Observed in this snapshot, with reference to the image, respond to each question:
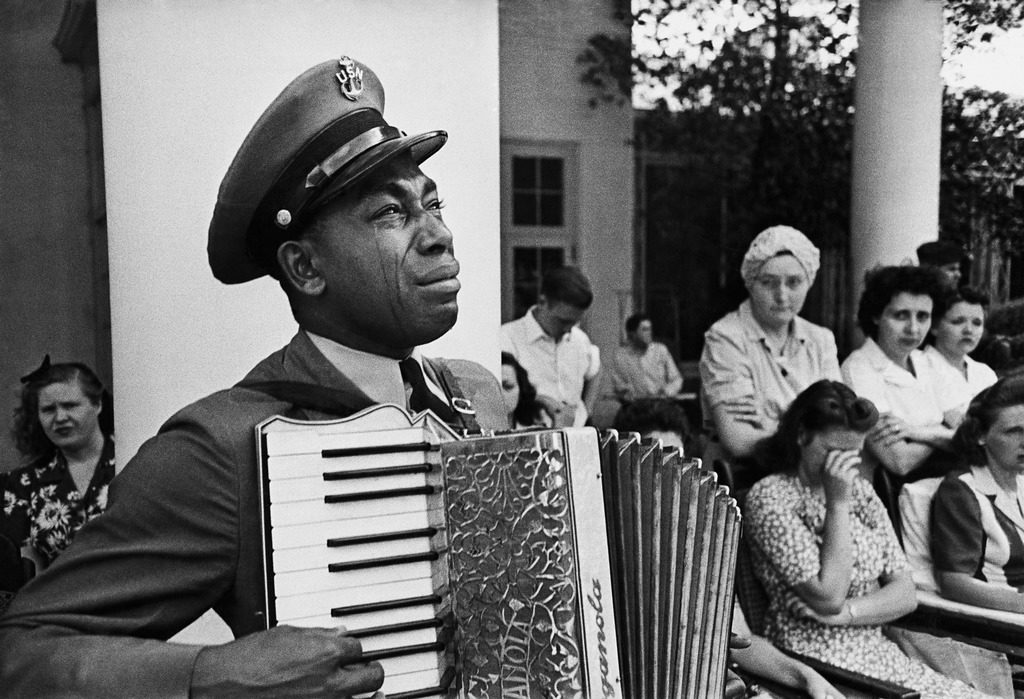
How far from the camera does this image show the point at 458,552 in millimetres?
1275

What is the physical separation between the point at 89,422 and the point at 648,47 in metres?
6.20

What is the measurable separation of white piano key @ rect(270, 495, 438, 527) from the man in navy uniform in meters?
0.08

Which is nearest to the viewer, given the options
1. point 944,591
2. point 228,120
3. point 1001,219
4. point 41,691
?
point 41,691

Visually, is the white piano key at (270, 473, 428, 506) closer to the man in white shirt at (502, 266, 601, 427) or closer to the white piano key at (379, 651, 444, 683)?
the white piano key at (379, 651, 444, 683)

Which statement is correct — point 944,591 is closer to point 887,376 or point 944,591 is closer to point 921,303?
point 887,376

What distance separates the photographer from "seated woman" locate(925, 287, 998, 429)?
13.0 ft

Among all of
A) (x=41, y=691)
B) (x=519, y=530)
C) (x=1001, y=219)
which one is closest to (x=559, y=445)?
(x=519, y=530)

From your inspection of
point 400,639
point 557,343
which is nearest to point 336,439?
point 400,639

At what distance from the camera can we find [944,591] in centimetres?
324

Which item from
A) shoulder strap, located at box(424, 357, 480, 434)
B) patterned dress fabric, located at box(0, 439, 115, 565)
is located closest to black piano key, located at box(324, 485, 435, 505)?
shoulder strap, located at box(424, 357, 480, 434)

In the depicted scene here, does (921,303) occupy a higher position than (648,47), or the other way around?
(648,47)

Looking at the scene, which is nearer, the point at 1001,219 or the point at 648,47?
the point at 1001,219

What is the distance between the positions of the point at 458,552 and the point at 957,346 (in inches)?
131

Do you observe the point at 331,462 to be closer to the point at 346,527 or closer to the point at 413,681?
the point at 346,527
